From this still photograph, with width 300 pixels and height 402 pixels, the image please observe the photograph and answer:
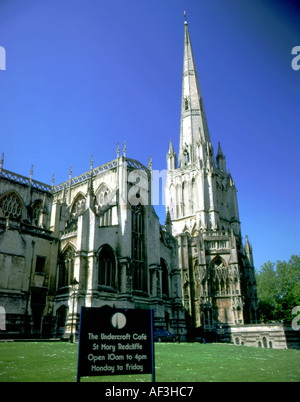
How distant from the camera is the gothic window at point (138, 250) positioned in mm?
33303

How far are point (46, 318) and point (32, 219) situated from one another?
39.8 feet

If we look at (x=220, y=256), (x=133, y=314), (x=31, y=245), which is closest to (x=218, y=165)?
(x=220, y=256)

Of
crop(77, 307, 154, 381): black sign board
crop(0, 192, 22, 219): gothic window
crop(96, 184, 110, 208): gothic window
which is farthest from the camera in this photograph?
crop(96, 184, 110, 208): gothic window

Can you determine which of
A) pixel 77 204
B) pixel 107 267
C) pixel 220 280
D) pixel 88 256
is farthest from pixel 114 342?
pixel 220 280

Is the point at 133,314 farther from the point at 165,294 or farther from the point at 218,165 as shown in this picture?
the point at 218,165

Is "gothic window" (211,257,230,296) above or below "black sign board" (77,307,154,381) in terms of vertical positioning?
above

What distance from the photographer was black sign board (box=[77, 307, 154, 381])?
6512 mm

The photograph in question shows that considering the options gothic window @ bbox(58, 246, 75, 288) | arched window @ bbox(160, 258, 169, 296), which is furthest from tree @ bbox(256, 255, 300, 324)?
gothic window @ bbox(58, 246, 75, 288)

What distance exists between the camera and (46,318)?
29688 mm

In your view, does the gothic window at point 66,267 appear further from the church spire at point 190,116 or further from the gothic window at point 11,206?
the church spire at point 190,116

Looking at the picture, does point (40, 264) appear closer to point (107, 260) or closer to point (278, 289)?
point (107, 260)

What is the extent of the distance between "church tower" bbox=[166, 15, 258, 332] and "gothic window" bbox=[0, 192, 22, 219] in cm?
1749

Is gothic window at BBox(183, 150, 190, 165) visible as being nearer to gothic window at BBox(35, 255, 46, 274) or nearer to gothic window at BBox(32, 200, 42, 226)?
gothic window at BBox(32, 200, 42, 226)
